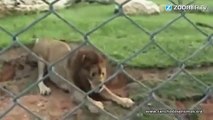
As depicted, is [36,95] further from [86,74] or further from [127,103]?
[127,103]

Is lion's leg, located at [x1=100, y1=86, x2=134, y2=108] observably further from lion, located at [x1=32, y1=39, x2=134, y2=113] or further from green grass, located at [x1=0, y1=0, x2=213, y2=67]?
green grass, located at [x1=0, y1=0, x2=213, y2=67]

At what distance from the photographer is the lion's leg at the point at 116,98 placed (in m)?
4.09

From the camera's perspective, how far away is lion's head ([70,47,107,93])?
4293 millimetres

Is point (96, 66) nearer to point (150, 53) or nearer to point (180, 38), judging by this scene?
point (150, 53)

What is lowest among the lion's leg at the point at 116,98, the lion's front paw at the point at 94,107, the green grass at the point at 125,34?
the green grass at the point at 125,34

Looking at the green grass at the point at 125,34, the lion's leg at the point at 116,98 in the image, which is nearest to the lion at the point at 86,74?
the lion's leg at the point at 116,98

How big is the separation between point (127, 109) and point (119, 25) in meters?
1.73

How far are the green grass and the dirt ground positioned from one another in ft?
0.49

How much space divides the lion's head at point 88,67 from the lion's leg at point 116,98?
4.1 inches

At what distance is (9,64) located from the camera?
4969 millimetres

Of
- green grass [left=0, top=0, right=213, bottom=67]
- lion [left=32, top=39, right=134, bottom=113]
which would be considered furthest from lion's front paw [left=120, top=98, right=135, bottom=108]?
green grass [left=0, top=0, right=213, bottom=67]

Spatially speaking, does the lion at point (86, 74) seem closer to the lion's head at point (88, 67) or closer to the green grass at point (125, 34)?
the lion's head at point (88, 67)

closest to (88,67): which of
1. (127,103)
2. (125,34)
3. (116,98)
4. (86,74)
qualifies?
(86,74)

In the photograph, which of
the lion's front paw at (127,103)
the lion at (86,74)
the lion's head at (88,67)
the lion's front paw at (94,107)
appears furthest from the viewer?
the lion's head at (88,67)
